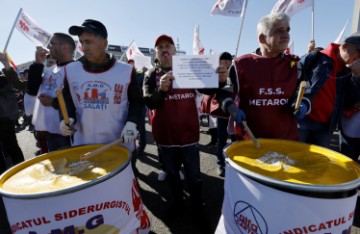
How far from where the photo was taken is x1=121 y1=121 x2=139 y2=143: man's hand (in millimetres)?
1869

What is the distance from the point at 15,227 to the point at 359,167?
2040 millimetres

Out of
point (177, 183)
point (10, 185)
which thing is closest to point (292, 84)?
point (177, 183)

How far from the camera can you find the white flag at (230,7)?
5477 millimetres

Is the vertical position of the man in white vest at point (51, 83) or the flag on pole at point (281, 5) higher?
the flag on pole at point (281, 5)

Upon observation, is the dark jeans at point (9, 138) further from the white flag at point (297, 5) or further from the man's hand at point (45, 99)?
the white flag at point (297, 5)

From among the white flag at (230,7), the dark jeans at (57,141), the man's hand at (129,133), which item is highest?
the white flag at (230,7)

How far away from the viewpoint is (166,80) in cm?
206

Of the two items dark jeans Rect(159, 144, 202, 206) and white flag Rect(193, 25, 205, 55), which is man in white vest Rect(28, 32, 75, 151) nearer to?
dark jeans Rect(159, 144, 202, 206)

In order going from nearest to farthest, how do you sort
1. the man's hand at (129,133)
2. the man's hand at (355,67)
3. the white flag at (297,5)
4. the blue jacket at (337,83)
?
1. the man's hand at (129,133)
2. the blue jacket at (337,83)
3. the man's hand at (355,67)
4. the white flag at (297,5)

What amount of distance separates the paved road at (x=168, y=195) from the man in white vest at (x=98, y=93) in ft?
3.53

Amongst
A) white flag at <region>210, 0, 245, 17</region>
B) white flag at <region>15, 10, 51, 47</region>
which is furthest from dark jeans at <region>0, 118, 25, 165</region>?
white flag at <region>210, 0, 245, 17</region>

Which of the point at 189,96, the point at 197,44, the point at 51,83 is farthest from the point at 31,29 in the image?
the point at 197,44


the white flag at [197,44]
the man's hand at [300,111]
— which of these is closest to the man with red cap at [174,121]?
the man's hand at [300,111]

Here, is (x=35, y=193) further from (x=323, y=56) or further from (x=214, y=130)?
(x=214, y=130)
